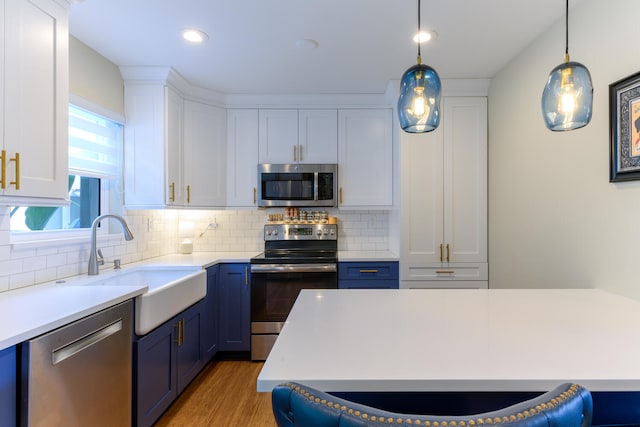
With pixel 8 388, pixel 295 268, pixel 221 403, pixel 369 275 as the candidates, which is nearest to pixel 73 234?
pixel 8 388

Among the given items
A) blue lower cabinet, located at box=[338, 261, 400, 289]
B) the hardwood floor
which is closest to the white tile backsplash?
Result: blue lower cabinet, located at box=[338, 261, 400, 289]

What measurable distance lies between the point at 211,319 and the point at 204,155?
148 centimetres

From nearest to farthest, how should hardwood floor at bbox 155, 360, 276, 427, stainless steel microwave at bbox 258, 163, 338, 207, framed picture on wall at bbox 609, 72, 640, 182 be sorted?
framed picture on wall at bbox 609, 72, 640, 182
hardwood floor at bbox 155, 360, 276, 427
stainless steel microwave at bbox 258, 163, 338, 207

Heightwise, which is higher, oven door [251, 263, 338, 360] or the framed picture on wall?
the framed picture on wall

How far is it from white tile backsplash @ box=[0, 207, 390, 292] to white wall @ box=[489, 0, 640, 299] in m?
1.25

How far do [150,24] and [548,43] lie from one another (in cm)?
246

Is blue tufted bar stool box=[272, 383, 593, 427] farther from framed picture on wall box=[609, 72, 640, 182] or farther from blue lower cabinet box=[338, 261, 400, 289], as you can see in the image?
blue lower cabinet box=[338, 261, 400, 289]

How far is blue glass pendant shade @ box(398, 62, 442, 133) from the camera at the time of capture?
1.22 meters

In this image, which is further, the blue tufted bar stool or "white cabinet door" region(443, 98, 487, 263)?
"white cabinet door" region(443, 98, 487, 263)

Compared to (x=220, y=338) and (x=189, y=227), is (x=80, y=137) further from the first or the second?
(x=220, y=338)

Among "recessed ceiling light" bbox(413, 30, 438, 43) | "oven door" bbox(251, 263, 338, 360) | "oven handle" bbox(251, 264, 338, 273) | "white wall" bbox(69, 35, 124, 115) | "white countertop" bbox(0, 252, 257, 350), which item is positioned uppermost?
"recessed ceiling light" bbox(413, 30, 438, 43)

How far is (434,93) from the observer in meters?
1.23

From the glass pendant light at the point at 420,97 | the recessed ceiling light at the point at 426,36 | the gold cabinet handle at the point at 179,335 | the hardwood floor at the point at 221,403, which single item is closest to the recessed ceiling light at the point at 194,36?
the recessed ceiling light at the point at 426,36

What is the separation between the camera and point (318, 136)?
10.4ft
